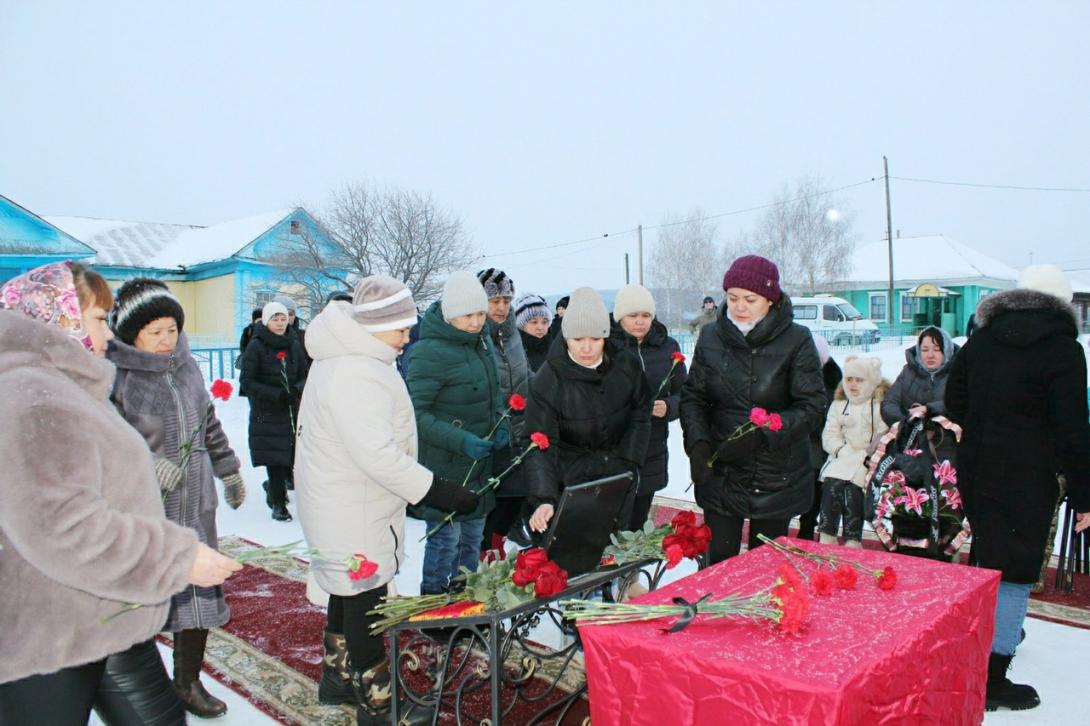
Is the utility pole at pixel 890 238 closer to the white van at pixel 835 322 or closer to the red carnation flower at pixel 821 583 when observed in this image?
the white van at pixel 835 322

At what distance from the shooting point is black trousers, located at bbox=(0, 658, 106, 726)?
1655mm

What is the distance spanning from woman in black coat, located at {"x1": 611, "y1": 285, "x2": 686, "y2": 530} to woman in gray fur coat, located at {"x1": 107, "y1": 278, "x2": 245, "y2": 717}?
7.47ft

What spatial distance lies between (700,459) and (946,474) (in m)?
1.85

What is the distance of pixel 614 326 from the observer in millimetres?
4852

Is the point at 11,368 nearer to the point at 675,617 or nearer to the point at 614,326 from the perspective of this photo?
the point at 675,617

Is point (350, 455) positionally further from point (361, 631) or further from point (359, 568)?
point (361, 631)

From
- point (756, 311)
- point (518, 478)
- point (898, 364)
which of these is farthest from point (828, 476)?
point (898, 364)

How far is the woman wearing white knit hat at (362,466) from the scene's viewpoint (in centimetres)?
276

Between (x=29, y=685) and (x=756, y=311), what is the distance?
2745mm

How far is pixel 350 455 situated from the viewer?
Result: 281cm

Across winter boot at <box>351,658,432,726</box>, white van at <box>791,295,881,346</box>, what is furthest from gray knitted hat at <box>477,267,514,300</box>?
white van at <box>791,295,881,346</box>

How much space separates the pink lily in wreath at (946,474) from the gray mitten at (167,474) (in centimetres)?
384

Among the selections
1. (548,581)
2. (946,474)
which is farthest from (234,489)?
(946,474)

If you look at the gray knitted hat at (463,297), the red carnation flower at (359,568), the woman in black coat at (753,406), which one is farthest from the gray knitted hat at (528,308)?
the red carnation flower at (359,568)
